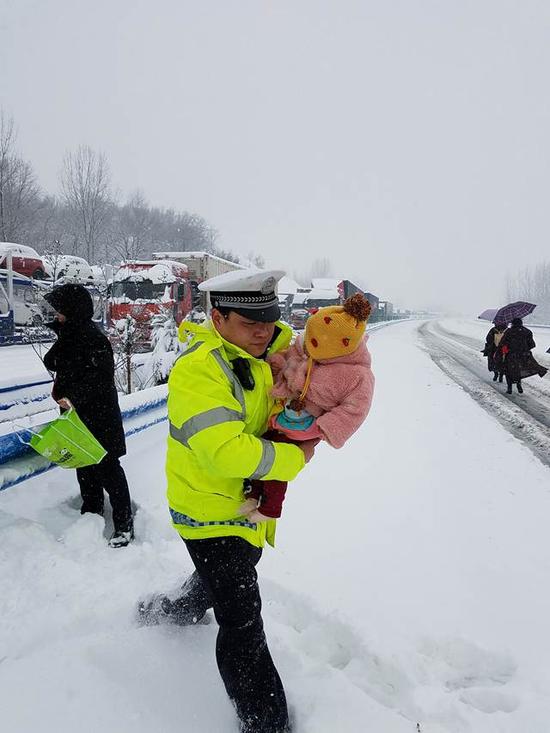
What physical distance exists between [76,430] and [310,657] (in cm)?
192

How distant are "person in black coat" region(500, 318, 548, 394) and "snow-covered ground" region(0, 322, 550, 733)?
6.22 meters

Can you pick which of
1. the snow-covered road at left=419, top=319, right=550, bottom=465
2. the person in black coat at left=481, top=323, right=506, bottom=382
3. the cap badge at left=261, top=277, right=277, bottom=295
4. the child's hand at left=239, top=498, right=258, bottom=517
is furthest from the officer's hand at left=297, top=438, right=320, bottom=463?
the person in black coat at left=481, top=323, right=506, bottom=382

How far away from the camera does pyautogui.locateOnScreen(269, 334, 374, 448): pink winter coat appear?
5.48 feet

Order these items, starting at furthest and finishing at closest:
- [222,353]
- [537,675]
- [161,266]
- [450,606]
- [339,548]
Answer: [161,266], [339,548], [450,606], [537,675], [222,353]

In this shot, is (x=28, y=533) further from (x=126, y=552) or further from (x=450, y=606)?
(x=450, y=606)

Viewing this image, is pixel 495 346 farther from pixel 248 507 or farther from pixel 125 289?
pixel 248 507

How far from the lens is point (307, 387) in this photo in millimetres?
1721

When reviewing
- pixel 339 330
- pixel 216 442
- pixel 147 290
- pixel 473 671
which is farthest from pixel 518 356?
pixel 147 290

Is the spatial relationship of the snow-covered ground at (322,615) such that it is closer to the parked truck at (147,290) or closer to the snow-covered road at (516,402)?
the snow-covered road at (516,402)

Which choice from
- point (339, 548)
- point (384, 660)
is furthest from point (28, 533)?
point (384, 660)

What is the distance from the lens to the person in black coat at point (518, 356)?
974 centimetres

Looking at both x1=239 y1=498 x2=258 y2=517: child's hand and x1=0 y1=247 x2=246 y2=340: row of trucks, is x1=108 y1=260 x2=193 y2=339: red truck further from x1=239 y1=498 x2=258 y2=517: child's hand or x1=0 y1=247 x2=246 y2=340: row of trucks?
x1=239 y1=498 x2=258 y2=517: child's hand

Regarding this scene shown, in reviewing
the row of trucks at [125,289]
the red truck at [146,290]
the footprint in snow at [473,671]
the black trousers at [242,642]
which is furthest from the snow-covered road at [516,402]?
the red truck at [146,290]

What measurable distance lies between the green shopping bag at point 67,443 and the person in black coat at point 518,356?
9475mm
